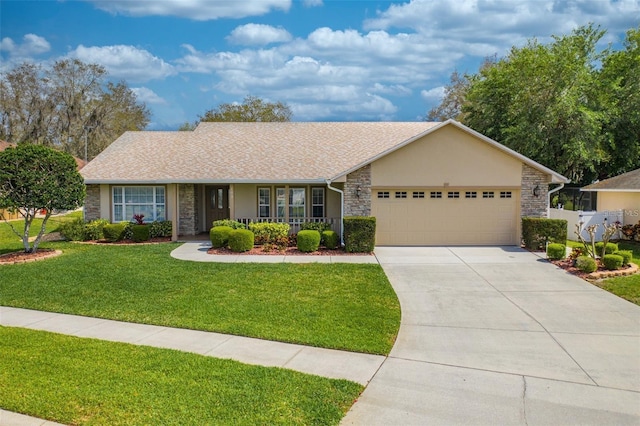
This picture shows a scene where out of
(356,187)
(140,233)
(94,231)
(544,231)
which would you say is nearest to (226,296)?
(356,187)

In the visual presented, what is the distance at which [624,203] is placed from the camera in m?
19.0

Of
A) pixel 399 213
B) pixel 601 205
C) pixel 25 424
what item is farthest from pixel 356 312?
pixel 601 205

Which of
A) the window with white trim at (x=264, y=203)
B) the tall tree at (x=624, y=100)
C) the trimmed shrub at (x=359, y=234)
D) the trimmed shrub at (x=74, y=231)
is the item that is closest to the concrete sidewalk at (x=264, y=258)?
the trimmed shrub at (x=359, y=234)

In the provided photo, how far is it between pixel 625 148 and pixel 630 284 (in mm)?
16994

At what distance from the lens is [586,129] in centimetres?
2277

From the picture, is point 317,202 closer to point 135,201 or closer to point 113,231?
point 135,201

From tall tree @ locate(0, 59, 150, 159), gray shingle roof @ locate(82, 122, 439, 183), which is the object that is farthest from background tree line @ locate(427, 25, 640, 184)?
tall tree @ locate(0, 59, 150, 159)

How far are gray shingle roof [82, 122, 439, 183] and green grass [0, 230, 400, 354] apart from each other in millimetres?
5302

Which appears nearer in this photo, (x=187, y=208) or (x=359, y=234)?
(x=359, y=234)

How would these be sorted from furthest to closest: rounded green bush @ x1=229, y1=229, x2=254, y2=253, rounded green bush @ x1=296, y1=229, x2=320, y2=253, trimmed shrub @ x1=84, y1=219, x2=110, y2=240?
trimmed shrub @ x1=84, y1=219, x2=110, y2=240
rounded green bush @ x1=229, y1=229, x2=254, y2=253
rounded green bush @ x1=296, y1=229, x2=320, y2=253

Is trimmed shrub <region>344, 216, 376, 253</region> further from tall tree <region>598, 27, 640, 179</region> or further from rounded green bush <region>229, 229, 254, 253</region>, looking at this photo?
tall tree <region>598, 27, 640, 179</region>

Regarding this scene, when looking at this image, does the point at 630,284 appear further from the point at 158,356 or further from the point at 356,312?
the point at 158,356

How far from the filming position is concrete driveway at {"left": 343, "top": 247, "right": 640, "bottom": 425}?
17.2 ft

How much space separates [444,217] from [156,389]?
13.5 meters
